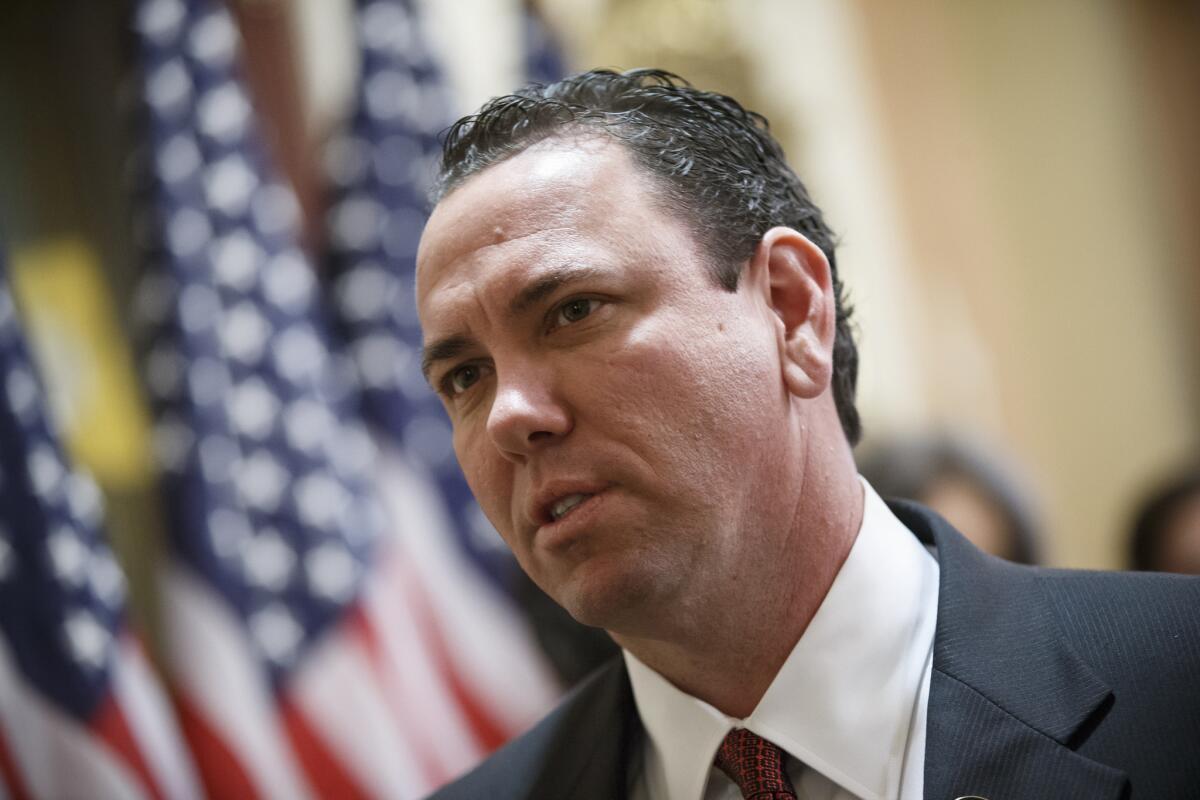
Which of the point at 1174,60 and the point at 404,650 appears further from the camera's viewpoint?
the point at 1174,60

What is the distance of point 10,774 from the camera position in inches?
→ 147

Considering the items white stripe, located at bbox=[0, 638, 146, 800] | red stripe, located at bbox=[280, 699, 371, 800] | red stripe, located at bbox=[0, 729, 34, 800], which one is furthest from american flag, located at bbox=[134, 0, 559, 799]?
red stripe, located at bbox=[0, 729, 34, 800]

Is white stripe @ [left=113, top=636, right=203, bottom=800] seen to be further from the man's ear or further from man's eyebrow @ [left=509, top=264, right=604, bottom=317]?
the man's ear

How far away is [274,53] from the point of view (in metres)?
5.16

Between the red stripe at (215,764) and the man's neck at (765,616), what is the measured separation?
2801 mm

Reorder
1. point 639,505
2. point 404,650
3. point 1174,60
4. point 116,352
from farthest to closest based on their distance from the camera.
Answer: point 1174,60
point 116,352
point 404,650
point 639,505

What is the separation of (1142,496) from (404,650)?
3.73m

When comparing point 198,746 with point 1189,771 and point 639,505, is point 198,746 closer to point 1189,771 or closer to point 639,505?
point 639,505

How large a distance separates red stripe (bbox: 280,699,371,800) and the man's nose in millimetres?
2932

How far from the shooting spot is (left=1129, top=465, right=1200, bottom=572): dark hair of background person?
431 cm

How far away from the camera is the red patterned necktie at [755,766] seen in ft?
5.64

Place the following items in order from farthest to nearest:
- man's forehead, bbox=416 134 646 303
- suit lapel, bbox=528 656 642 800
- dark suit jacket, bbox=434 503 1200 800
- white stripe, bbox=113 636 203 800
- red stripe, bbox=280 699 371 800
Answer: red stripe, bbox=280 699 371 800 → white stripe, bbox=113 636 203 800 → suit lapel, bbox=528 656 642 800 → man's forehead, bbox=416 134 646 303 → dark suit jacket, bbox=434 503 1200 800

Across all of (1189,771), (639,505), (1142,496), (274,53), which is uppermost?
(274,53)

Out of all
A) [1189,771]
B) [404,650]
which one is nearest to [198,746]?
[404,650]
